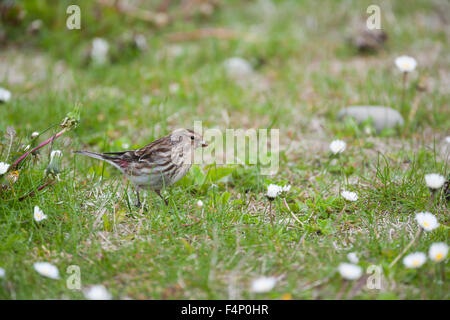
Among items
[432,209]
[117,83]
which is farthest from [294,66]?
[432,209]

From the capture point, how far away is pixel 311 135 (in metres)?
4.96

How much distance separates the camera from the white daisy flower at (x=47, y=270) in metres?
2.51

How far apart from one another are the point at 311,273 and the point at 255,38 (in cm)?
493

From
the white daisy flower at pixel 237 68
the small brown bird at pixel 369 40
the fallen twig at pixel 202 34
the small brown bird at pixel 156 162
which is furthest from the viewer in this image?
the fallen twig at pixel 202 34

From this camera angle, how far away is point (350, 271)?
2465mm

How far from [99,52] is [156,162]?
3.26 metres

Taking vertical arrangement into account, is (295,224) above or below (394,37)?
below

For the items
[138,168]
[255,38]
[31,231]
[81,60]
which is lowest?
[31,231]

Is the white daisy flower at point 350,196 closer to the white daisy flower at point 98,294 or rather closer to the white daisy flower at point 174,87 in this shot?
the white daisy flower at point 98,294

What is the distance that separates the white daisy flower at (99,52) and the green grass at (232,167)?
0.44 ft

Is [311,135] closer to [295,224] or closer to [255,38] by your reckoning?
[295,224]

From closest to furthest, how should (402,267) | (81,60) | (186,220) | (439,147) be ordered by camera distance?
(402,267), (186,220), (439,147), (81,60)

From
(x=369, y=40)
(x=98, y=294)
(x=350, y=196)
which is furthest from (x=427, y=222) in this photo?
(x=369, y=40)

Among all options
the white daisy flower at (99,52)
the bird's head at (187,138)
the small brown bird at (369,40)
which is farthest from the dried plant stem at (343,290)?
the small brown bird at (369,40)
